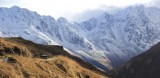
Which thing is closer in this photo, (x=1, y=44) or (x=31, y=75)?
(x=31, y=75)

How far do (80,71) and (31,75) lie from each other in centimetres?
3284

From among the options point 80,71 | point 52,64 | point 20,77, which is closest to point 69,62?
point 80,71

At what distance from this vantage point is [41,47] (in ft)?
563

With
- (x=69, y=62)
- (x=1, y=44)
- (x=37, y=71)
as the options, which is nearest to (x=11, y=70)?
(x=37, y=71)

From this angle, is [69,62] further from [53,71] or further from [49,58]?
[53,71]

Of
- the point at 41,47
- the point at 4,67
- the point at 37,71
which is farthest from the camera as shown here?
the point at 41,47

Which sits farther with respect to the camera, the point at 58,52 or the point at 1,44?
the point at 58,52

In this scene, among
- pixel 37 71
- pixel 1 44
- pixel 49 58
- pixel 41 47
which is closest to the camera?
pixel 37 71

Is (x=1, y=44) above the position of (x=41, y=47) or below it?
below

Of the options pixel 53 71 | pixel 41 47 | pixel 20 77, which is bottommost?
pixel 20 77

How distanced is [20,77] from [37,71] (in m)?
9.85

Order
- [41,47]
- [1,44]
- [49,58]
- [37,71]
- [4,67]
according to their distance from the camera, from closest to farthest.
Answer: [4,67] → [37,71] → [1,44] → [49,58] → [41,47]

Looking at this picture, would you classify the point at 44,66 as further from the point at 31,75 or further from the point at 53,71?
the point at 31,75

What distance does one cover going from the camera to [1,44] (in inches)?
5212
